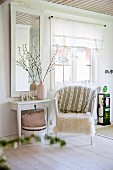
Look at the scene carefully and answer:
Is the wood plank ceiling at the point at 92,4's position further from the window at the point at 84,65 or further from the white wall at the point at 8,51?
the window at the point at 84,65

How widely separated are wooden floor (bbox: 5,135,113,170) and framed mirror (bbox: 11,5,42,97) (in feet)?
3.46

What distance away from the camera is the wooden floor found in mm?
2932

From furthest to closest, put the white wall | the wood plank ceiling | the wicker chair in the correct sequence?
the wood plank ceiling, the white wall, the wicker chair

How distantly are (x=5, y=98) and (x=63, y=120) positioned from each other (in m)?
1.05

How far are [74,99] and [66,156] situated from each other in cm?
128

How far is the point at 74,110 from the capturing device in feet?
14.1

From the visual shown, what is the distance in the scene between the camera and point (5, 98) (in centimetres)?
396

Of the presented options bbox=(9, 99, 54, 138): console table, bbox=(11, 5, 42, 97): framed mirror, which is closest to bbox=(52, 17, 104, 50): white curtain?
bbox=(11, 5, 42, 97): framed mirror

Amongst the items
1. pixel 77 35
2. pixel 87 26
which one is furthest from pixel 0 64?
pixel 87 26

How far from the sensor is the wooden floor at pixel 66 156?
9.62ft

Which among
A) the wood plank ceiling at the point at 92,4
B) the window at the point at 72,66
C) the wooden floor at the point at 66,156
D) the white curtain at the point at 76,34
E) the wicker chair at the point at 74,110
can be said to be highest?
the wood plank ceiling at the point at 92,4

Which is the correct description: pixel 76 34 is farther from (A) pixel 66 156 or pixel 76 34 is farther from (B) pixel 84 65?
(A) pixel 66 156

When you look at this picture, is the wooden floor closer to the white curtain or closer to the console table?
the console table

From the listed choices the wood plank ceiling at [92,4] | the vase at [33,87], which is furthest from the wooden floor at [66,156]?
the wood plank ceiling at [92,4]
